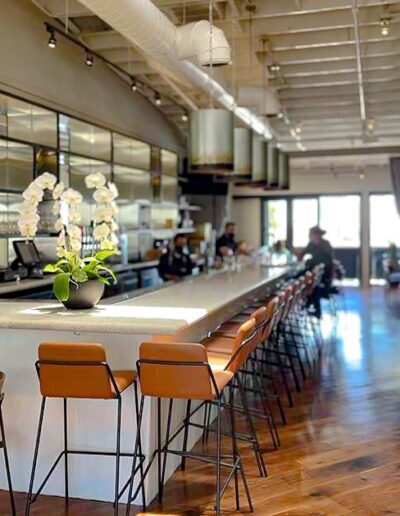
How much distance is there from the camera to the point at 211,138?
4.81 meters

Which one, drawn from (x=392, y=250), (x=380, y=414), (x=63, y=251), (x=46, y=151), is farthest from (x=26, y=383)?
(x=392, y=250)

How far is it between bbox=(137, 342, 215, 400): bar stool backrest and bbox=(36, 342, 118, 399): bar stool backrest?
0.56 ft

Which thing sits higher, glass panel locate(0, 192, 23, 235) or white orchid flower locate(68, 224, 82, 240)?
glass panel locate(0, 192, 23, 235)

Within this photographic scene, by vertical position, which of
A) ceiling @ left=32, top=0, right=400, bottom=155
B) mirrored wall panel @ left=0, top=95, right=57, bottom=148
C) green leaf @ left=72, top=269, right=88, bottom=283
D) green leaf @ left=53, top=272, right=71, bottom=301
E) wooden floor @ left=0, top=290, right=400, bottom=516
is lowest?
wooden floor @ left=0, top=290, right=400, bottom=516

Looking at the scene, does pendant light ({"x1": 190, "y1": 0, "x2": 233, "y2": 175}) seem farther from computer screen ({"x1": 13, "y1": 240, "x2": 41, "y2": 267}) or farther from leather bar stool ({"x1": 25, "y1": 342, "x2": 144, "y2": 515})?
leather bar stool ({"x1": 25, "y1": 342, "x2": 144, "y2": 515})

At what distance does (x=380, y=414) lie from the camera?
464 centimetres

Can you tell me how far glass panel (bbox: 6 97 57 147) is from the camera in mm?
5656

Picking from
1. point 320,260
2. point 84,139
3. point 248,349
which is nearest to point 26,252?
point 84,139

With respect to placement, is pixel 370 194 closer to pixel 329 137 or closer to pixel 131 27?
pixel 329 137

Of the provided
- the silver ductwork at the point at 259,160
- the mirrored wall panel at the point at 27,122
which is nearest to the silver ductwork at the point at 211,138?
the silver ductwork at the point at 259,160

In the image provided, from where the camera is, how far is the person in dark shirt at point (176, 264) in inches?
314

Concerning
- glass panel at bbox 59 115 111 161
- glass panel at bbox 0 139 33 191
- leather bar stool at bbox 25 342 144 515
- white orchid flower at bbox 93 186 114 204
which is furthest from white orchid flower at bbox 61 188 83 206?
glass panel at bbox 59 115 111 161

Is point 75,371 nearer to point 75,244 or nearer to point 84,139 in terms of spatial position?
point 75,244

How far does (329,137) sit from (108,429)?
9.17 m
